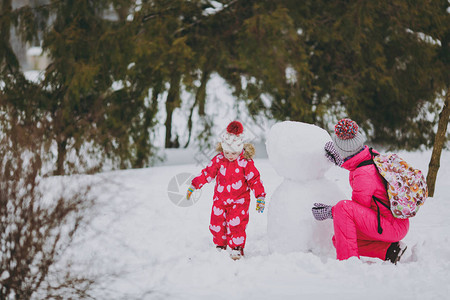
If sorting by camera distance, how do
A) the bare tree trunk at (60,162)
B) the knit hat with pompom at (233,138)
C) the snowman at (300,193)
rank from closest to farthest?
the bare tree trunk at (60,162) → the snowman at (300,193) → the knit hat with pompom at (233,138)

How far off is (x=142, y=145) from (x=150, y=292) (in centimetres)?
598

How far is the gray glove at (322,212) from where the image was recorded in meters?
3.35

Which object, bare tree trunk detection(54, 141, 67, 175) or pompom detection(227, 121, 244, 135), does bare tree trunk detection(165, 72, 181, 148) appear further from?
bare tree trunk detection(54, 141, 67, 175)

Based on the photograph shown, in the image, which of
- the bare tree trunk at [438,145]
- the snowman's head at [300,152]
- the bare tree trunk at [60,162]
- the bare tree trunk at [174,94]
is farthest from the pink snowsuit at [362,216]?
the bare tree trunk at [174,94]

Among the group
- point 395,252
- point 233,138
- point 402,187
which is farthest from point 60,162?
point 395,252

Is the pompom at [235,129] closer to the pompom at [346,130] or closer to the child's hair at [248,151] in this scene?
the child's hair at [248,151]

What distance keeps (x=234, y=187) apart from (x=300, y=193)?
23.3 inches

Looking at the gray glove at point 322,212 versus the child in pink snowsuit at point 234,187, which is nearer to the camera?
the gray glove at point 322,212

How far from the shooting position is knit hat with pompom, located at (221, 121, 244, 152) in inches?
151

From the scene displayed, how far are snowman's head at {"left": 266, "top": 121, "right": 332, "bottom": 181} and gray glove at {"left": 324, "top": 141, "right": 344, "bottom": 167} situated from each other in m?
0.10

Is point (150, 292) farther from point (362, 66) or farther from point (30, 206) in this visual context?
point (362, 66)

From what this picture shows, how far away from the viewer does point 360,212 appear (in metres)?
3.21

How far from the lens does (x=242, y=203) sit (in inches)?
153

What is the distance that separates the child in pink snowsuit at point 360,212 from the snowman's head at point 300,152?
0.17m
